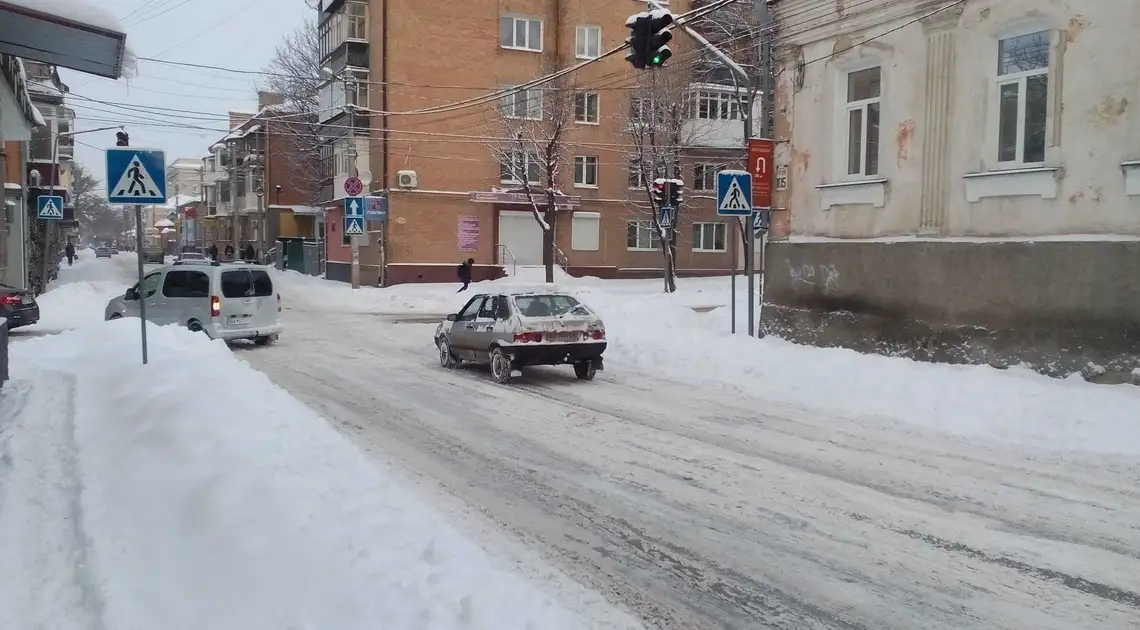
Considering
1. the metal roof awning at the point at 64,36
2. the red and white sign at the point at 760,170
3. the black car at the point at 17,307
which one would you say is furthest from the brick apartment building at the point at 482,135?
the metal roof awning at the point at 64,36

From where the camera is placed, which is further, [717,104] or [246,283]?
[717,104]

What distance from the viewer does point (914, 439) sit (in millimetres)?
9273

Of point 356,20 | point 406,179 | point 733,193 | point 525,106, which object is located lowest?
point 733,193

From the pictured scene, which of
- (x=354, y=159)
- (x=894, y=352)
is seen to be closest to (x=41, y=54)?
(x=894, y=352)

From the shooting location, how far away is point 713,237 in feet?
145

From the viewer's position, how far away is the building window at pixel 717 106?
39.6 metres

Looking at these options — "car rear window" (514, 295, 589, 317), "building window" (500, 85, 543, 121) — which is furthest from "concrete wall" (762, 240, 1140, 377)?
"building window" (500, 85, 543, 121)

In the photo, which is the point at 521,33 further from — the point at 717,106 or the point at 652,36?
the point at 652,36

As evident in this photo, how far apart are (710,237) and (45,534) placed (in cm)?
4023

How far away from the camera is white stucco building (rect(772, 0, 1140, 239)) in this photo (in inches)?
433

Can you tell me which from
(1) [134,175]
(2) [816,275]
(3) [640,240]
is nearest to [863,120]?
(2) [816,275]

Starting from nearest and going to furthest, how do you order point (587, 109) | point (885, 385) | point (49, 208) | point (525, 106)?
point (885, 385) < point (49, 208) < point (525, 106) < point (587, 109)

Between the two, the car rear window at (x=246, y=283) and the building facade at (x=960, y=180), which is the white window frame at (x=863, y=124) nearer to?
the building facade at (x=960, y=180)

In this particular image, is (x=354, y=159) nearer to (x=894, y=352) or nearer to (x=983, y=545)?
(x=894, y=352)
